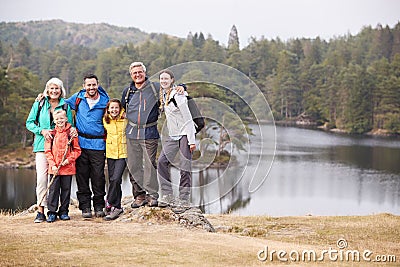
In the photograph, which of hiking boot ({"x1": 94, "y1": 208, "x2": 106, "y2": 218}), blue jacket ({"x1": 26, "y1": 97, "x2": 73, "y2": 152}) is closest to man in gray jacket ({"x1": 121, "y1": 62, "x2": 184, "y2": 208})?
hiking boot ({"x1": 94, "y1": 208, "x2": 106, "y2": 218})

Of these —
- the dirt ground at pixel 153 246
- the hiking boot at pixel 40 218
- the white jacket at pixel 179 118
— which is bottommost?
the dirt ground at pixel 153 246

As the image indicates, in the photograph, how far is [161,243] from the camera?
6.99 metres

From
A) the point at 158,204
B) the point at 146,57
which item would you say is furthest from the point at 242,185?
the point at 146,57

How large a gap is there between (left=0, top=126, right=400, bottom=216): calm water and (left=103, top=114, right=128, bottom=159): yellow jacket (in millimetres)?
5128

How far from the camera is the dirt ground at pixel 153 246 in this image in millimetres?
6191

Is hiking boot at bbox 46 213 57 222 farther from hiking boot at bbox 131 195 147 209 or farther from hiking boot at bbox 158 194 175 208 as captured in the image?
hiking boot at bbox 158 194 175 208

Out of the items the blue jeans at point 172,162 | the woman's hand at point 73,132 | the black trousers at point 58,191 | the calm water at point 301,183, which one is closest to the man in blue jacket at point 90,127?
the woman's hand at point 73,132

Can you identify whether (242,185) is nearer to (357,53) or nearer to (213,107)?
(213,107)

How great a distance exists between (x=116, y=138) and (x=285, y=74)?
77324 mm

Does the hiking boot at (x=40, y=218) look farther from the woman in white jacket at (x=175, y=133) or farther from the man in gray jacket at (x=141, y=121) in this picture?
the woman in white jacket at (x=175, y=133)

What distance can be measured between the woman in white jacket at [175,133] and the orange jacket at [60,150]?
1.23m

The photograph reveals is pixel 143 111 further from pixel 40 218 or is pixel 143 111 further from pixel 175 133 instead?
pixel 40 218

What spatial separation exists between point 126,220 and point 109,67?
82.4 m

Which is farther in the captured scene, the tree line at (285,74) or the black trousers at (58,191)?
the tree line at (285,74)
